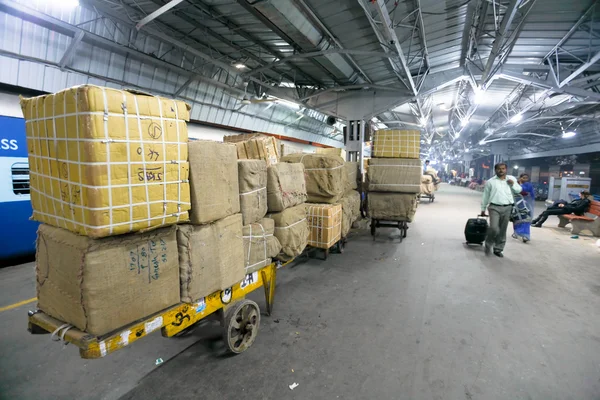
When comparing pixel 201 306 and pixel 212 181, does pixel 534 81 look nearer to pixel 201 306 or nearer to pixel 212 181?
pixel 212 181

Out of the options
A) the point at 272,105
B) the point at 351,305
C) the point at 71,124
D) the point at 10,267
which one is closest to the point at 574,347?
the point at 351,305

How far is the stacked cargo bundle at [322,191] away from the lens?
5293mm

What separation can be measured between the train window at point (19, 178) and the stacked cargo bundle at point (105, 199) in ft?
14.8

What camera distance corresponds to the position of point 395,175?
711cm

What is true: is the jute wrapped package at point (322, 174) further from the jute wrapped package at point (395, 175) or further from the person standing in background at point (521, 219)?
the person standing in background at point (521, 219)

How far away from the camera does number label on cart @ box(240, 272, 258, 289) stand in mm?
2954

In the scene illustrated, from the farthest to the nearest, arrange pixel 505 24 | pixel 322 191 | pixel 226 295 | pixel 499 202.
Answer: pixel 499 202
pixel 322 191
pixel 505 24
pixel 226 295

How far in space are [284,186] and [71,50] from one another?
5.65 m

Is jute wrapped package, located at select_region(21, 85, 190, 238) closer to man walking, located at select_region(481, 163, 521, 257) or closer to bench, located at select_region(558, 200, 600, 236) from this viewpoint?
man walking, located at select_region(481, 163, 521, 257)

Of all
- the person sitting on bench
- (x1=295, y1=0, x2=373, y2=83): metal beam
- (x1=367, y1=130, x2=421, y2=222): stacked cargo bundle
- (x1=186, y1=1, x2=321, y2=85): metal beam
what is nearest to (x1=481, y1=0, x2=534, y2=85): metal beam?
(x1=367, y1=130, x2=421, y2=222): stacked cargo bundle

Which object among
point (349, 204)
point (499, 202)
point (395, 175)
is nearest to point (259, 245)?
point (349, 204)

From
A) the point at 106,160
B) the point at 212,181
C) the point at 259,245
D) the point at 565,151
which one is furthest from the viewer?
the point at 565,151

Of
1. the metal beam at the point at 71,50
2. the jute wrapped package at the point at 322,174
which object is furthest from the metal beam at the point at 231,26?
the jute wrapped package at the point at 322,174

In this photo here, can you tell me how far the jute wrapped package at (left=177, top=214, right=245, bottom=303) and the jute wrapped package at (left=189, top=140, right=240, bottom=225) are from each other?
9 centimetres
